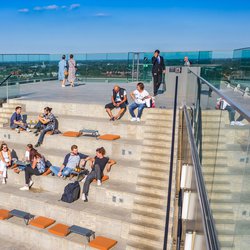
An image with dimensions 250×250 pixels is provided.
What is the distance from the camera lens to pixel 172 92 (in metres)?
15.1

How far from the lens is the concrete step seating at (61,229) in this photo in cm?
724

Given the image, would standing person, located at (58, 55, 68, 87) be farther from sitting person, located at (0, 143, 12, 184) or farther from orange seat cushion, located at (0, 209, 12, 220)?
orange seat cushion, located at (0, 209, 12, 220)

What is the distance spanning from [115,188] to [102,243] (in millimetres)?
1682

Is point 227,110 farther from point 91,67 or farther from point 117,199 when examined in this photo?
point 91,67

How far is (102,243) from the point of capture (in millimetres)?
7242

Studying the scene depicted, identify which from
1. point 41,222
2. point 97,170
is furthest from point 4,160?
point 97,170

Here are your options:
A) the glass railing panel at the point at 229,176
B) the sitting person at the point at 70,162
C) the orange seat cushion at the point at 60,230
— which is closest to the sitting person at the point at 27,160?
the sitting person at the point at 70,162

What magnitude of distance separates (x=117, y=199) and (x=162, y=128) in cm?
278

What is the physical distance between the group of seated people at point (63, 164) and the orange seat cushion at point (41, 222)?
3.52 feet

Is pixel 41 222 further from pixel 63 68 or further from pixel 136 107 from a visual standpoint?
pixel 63 68

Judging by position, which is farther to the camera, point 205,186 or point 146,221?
point 146,221

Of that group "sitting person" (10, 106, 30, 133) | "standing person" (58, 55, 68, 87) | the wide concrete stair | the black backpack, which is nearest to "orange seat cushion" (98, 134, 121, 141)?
the wide concrete stair

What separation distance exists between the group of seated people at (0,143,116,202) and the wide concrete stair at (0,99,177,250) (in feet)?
0.65

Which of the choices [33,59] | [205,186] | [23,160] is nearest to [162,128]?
[23,160]
